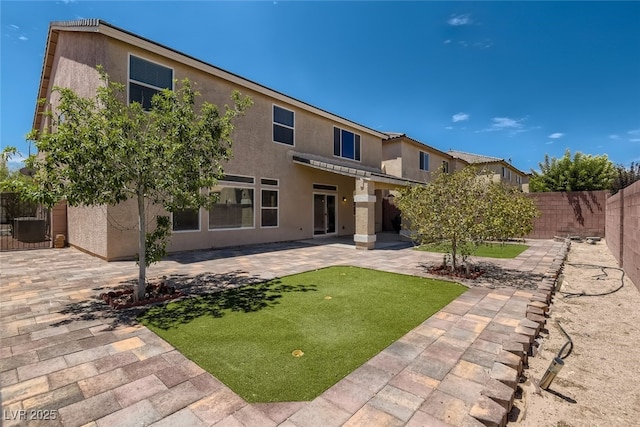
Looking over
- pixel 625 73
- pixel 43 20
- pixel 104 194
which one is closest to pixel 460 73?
pixel 625 73

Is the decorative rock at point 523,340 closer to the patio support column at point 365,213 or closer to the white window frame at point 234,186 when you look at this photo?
the patio support column at point 365,213

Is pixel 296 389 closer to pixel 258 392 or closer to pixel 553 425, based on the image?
pixel 258 392

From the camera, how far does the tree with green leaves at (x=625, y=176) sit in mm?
17891

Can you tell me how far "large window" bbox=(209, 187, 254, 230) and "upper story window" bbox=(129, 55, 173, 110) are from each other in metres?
3.89

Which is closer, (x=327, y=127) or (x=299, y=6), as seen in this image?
(x=299, y=6)

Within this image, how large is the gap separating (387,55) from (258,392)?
56.9 ft

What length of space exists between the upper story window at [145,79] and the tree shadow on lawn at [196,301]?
245 inches

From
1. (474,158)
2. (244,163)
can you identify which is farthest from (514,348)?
(474,158)

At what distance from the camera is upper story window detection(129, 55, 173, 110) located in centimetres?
992

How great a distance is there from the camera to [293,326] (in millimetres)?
4641

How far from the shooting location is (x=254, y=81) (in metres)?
13.0

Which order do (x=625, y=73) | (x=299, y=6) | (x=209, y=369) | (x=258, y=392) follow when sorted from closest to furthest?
1. (x=258, y=392)
2. (x=209, y=369)
3. (x=299, y=6)
4. (x=625, y=73)

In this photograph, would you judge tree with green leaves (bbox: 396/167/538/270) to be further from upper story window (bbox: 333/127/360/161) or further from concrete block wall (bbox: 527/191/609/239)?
concrete block wall (bbox: 527/191/609/239)

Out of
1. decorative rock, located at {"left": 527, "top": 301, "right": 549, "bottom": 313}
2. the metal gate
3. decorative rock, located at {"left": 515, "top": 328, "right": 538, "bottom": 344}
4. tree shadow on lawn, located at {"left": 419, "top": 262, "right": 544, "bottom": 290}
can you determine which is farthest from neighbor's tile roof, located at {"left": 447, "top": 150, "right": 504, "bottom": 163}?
the metal gate
